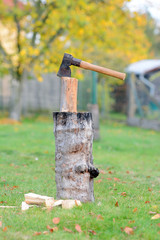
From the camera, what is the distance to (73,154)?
12.5ft

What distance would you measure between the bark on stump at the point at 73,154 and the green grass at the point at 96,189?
245 millimetres

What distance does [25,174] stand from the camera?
5762 mm

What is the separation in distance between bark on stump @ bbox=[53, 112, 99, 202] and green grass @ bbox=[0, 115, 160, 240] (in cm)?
24

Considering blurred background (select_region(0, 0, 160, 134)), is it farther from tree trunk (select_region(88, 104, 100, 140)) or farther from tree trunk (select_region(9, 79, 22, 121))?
tree trunk (select_region(88, 104, 100, 140))

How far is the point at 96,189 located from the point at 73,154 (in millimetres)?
1204

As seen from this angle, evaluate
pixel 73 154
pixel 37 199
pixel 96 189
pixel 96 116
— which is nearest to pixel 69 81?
pixel 73 154

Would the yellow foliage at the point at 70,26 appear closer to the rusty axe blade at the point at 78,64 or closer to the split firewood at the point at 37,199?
the rusty axe blade at the point at 78,64

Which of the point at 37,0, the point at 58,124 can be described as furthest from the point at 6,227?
the point at 37,0

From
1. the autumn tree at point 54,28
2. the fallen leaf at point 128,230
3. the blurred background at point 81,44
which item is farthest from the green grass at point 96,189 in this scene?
the autumn tree at point 54,28

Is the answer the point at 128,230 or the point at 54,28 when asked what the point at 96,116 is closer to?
the point at 54,28

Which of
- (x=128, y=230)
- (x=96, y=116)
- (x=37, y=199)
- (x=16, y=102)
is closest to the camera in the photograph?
(x=128, y=230)

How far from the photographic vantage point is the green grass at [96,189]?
10.6 feet

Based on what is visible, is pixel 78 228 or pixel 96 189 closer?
pixel 78 228

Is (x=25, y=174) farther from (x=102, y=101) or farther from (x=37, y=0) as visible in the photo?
(x=102, y=101)
